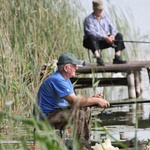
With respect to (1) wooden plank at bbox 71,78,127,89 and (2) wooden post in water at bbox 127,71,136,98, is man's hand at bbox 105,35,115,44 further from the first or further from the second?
(2) wooden post in water at bbox 127,71,136,98

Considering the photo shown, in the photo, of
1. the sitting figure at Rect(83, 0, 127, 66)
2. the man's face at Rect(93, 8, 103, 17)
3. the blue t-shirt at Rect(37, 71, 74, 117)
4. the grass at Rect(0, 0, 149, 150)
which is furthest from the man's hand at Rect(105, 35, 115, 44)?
the blue t-shirt at Rect(37, 71, 74, 117)

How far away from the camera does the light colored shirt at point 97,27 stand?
44.9 ft

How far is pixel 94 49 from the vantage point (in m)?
13.8

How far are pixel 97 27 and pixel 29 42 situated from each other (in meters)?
2.51

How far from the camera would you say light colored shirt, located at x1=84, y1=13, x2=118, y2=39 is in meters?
13.7

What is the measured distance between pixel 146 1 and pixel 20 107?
13.4 m

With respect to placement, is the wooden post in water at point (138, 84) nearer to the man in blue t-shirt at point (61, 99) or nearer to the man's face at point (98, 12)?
the man's face at point (98, 12)

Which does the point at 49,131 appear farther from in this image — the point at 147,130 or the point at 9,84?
the point at 147,130

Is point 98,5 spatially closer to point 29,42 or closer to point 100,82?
point 100,82

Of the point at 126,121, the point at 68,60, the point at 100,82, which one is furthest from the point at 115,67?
the point at 68,60

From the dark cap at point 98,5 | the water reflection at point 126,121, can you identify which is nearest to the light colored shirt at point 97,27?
the dark cap at point 98,5

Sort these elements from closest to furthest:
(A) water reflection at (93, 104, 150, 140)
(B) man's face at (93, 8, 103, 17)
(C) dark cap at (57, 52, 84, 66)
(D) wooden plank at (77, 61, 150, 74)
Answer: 1. (C) dark cap at (57, 52, 84, 66)
2. (A) water reflection at (93, 104, 150, 140)
3. (B) man's face at (93, 8, 103, 17)
4. (D) wooden plank at (77, 61, 150, 74)

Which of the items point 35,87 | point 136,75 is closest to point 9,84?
point 35,87

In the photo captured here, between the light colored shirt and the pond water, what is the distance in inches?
45.8
